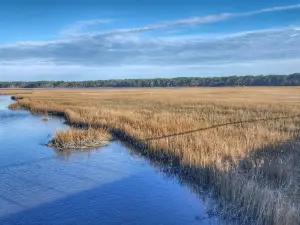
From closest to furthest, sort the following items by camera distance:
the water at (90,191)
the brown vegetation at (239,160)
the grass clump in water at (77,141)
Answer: the brown vegetation at (239,160)
the water at (90,191)
the grass clump in water at (77,141)

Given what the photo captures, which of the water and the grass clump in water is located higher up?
the grass clump in water

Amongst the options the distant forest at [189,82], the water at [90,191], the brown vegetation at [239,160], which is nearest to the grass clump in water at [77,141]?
the water at [90,191]

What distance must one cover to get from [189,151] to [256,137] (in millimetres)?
3317

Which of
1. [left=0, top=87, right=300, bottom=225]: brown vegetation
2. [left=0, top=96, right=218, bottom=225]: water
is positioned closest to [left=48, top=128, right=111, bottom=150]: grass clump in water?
[left=0, top=96, right=218, bottom=225]: water

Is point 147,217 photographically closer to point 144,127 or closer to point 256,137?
point 256,137

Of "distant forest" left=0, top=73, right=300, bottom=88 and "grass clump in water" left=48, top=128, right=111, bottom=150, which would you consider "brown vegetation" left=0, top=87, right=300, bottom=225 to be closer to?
"grass clump in water" left=48, top=128, right=111, bottom=150

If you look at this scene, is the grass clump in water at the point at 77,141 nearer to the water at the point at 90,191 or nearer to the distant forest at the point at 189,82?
the water at the point at 90,191

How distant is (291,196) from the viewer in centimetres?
801

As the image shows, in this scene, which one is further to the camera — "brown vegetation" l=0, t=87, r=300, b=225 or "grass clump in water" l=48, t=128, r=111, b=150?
"grass clump in water" l=48, t=128, r=111, b=150

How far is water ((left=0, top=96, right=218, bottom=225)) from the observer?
325 inches

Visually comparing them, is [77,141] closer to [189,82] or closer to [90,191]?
Result: [90,191]

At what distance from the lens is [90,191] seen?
1004 centimetres

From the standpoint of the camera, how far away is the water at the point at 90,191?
27.1 ft

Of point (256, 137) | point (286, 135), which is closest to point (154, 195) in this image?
point (256, 137)
